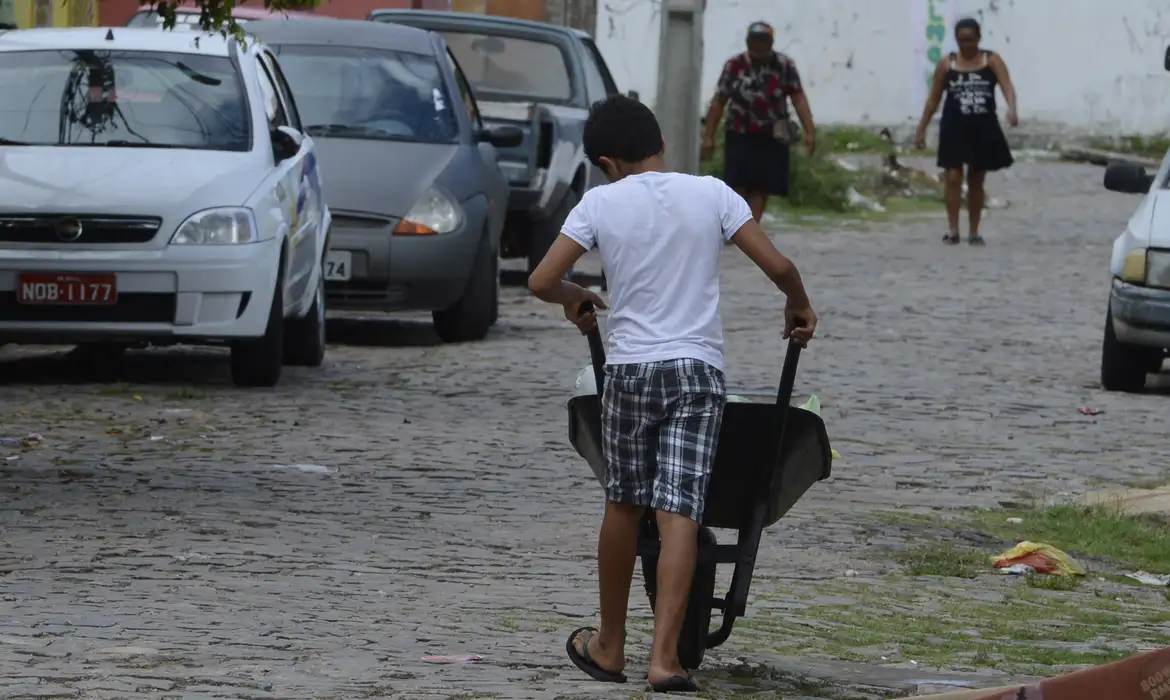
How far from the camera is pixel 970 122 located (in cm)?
2173

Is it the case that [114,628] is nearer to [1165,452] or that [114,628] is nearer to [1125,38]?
[1165,452]

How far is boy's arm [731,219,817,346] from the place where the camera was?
5.52 m

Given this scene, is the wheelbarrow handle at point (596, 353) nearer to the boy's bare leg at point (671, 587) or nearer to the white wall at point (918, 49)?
the boy's bare leg at point (671, 587)

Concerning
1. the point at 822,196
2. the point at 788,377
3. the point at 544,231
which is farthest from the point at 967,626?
the point at 822,196

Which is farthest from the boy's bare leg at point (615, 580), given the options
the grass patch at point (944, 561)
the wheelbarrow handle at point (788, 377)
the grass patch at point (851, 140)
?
the grass patch at point (851, 140)

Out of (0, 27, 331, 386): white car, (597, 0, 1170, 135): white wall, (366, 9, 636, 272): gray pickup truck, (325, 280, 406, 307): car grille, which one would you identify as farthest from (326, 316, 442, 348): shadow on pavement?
(597, 0, 1170, 135): white wall

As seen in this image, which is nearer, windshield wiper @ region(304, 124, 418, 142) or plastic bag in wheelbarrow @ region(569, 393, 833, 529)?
plastic bag in wheelbarrow @ region(569, 393, 833, 529)

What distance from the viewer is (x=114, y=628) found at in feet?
20.1

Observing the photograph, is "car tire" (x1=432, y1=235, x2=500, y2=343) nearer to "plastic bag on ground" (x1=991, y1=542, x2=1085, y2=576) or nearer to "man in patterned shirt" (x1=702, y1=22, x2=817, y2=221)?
"plastic bag on ground" (x1=991, y1=542, x2=1085, y2=576)

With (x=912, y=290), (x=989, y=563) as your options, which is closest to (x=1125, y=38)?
(x=912, y=290)

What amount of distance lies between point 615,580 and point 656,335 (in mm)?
581

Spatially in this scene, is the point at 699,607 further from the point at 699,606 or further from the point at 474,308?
the point at 474,308

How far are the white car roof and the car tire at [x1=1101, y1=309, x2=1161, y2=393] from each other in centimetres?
472

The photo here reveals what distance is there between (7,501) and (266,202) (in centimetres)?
337
